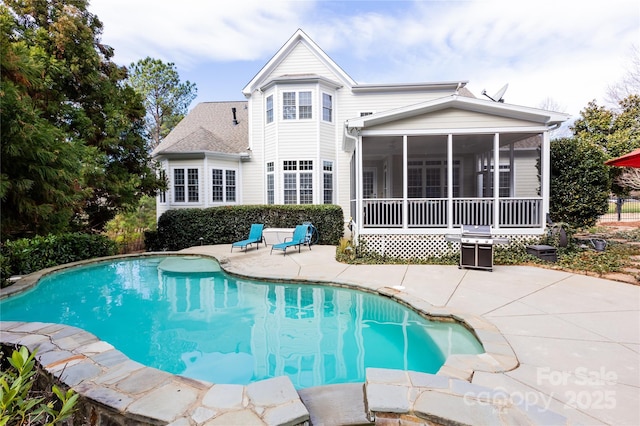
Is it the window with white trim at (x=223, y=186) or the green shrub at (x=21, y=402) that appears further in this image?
the window with white trim at (x=223, y=186)

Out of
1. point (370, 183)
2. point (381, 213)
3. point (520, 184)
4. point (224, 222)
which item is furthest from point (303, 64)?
point (520, 184)

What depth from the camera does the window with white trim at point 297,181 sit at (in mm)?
13773

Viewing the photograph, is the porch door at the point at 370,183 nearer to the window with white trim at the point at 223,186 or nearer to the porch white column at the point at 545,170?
the window with white trim at the point at 223,186

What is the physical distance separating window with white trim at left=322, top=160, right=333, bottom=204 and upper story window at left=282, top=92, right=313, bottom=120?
2.27m

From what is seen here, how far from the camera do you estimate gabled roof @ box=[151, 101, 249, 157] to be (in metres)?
13.9

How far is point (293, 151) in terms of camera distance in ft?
45.3

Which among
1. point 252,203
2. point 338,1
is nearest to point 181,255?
point 252,203

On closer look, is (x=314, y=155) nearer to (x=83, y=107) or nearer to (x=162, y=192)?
(x=162, y=192)

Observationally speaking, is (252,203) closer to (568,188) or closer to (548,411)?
(568,188)

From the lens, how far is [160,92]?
88.0 ft

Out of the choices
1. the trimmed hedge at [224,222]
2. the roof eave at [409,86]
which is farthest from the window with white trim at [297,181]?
the roof eave at [409,86]

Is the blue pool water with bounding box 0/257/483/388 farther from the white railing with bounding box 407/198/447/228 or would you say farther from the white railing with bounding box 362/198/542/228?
the white railing with bounding box 407/198/447/228

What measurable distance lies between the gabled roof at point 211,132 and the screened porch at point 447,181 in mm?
6523

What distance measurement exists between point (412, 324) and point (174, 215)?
10974 mm
